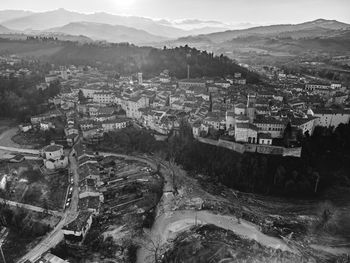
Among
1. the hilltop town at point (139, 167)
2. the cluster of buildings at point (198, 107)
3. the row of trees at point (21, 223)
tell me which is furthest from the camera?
the cluster of buildings at point (198, 107)

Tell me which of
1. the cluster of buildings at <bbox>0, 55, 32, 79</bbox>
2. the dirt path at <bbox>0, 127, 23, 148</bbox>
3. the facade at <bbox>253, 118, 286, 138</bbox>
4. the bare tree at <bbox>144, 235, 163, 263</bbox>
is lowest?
the bare tree at <bbox>144, 235, 163, 263</bbox>

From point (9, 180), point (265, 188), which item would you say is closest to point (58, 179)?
point (9, 180)

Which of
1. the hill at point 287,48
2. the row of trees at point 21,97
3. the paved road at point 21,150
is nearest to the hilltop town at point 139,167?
the paved road at point 21,150

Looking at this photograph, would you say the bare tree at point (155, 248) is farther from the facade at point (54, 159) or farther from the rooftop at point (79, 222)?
the facade at point (54, 159)

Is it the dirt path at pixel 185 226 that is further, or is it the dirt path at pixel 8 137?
the dirt path at pixel 8 137

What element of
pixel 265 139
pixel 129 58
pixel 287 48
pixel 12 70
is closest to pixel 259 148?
pixel 265 139

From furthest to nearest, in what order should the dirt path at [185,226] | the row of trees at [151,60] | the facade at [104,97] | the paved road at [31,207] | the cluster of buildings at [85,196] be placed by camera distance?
the row of trees at [151,60] → the facade at [104,97] → the paved road at [31,207] → the dirt path at [185,226] → the cluster of buildings at [85,196]

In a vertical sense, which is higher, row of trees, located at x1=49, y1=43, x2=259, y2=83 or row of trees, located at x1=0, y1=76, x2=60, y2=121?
row of trees, located at x1=49, y1=43, x2=259, y2=83

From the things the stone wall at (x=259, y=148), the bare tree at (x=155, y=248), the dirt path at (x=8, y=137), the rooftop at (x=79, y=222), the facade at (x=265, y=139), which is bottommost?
the bare tree at (x=155, y=248)

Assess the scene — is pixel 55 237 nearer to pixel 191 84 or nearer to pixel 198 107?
pixel 198 107

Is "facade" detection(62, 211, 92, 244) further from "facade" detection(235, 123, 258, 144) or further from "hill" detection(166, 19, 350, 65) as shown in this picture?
"hill" detection(166, 19, 350, 65)

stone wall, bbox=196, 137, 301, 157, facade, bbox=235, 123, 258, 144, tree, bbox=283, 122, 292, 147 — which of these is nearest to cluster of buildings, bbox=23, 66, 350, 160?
facade, bbox=235, 123, 258, 144

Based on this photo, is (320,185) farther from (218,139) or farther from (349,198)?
(218,139)
